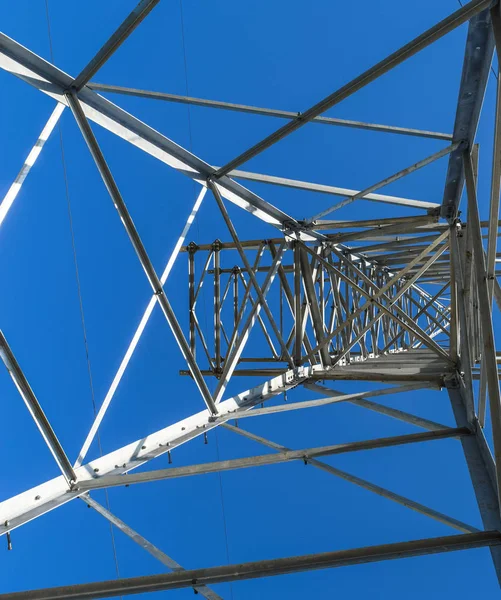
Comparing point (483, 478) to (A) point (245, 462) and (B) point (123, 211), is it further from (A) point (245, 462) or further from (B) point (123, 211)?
(B) point (123, 211)

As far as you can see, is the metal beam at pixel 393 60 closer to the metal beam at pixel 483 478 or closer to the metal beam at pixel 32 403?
the metal beam at pixel 483 478

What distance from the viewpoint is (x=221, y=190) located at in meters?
10.7

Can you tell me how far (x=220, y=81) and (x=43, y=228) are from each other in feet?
28.7

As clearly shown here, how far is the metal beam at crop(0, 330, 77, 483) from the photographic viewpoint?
580cm

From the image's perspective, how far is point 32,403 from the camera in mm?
6098

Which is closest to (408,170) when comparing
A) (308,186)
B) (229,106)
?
(308,186)

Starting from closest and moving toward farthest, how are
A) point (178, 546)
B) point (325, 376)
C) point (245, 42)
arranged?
point (325, 376) < point (245, 42) < point (178, 546)

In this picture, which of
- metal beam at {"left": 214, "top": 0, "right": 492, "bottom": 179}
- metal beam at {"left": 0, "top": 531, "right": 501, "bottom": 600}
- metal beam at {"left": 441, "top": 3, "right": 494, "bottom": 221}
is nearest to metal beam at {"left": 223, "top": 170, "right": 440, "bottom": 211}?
metal beam at {"left": 441, "top": 3, "right": 494, "bottom": 221}

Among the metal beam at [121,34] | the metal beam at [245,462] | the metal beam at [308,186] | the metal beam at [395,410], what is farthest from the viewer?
the metal beam at [308,186]

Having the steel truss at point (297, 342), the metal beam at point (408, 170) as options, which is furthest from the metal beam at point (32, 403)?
the metal beam at point (408, 170)

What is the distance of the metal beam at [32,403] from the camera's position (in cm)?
580

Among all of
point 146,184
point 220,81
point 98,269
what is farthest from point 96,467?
point 220,81

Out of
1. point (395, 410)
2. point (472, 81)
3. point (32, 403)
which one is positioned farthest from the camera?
point (395, 410)

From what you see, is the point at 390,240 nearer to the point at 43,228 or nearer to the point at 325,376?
the point at 325,376
